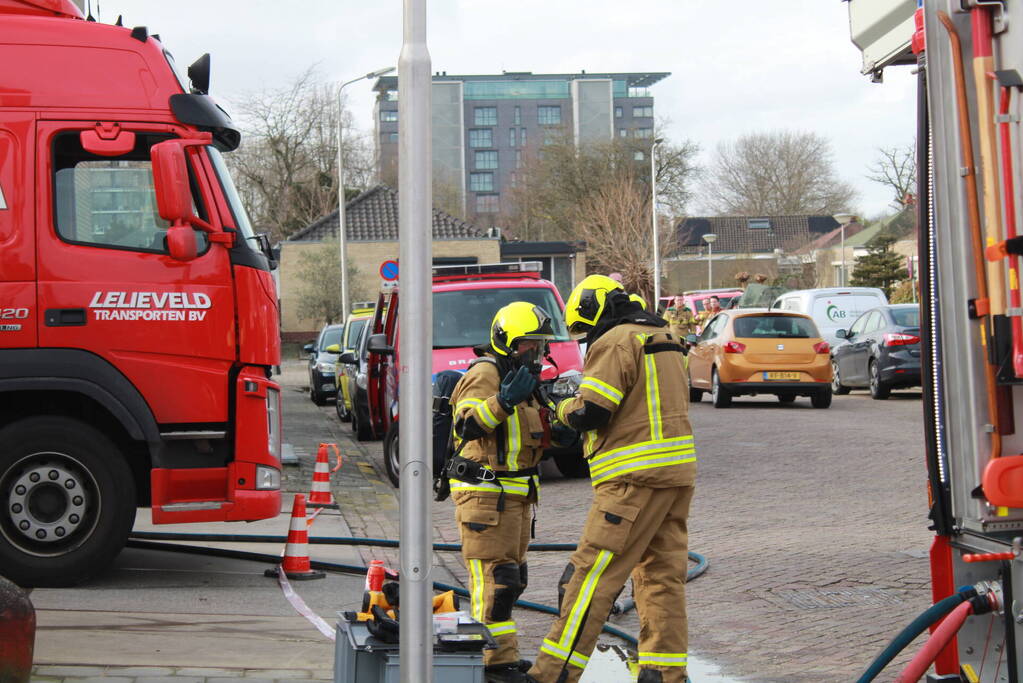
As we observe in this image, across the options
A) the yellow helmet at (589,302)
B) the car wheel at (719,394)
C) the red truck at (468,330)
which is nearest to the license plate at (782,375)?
the car wheel at (719,394)

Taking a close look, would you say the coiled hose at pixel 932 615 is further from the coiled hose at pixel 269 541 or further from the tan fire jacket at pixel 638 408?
the coiled hose at pixel 269 541

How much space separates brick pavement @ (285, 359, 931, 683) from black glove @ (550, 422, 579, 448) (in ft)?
4.34

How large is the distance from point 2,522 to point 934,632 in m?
5.66

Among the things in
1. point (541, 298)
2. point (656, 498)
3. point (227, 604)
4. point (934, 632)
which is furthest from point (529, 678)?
point (541, 298)

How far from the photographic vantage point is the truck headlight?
27.0 ft

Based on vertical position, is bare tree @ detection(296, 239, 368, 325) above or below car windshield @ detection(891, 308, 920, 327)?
above

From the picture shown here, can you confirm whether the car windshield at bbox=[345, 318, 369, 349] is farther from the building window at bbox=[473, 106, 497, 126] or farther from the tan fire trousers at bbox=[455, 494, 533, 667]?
the building window at bbox=[473, 106, 497, 126]

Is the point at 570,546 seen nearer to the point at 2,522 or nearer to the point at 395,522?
the point at 395,522

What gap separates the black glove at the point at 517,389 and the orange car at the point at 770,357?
14694 millimetres

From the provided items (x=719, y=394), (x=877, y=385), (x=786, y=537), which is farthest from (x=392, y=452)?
(x=877, y=385)

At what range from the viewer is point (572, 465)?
13.7 meters

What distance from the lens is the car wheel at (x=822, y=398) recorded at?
20.2 m

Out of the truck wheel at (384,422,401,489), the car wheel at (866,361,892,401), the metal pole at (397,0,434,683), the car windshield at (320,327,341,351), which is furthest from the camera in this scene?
the car windshield at (320,327,341,351)

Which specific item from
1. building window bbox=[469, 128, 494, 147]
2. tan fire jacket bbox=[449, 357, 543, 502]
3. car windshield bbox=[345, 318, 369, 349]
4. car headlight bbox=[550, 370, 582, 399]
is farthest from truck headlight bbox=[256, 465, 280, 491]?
building window bbox=[469, 128, 494, 147]
